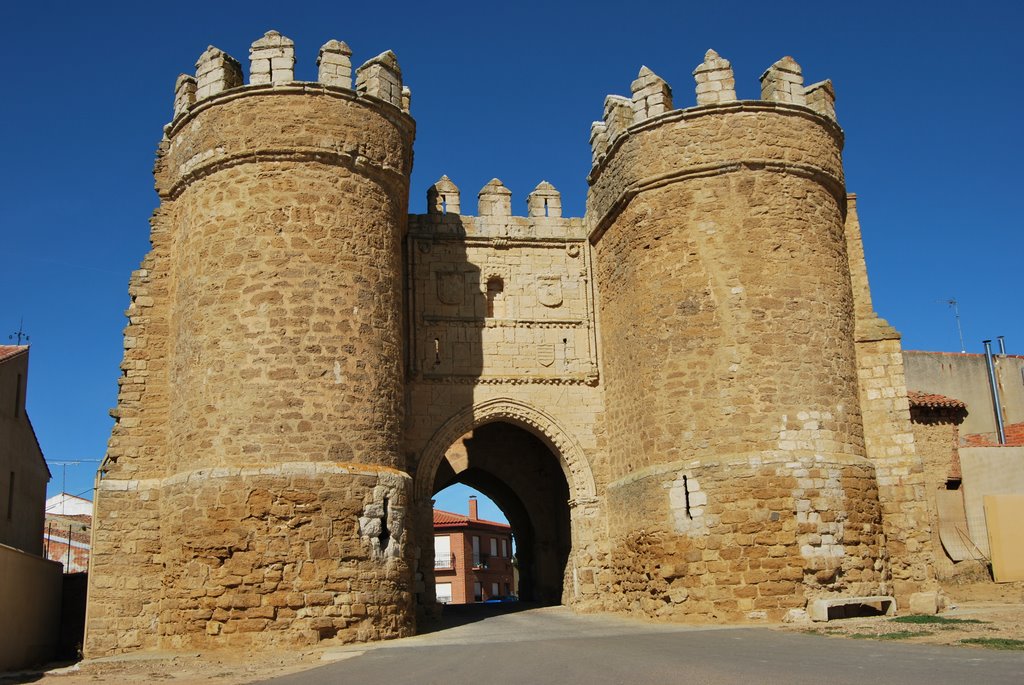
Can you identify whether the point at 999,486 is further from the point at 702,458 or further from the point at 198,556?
the point at 198,556

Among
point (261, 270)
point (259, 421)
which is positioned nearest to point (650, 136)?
point (261, 270)

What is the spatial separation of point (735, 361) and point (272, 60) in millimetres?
7329

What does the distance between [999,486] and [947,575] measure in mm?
2408

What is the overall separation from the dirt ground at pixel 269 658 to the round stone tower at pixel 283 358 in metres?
0.72

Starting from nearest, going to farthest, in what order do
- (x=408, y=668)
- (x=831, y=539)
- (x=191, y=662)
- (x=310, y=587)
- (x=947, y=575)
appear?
(x=408, y=668) → (x=191, y=662) → (x=310, y=587) → (x=831, y=539) → (x=947, y=575)

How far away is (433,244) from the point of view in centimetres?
1577

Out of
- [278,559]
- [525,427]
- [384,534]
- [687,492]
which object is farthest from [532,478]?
[278,559]

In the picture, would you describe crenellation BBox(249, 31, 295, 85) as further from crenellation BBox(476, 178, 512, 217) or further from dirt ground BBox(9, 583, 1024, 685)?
dirt ground BBox(9, 583, 1024, 685)

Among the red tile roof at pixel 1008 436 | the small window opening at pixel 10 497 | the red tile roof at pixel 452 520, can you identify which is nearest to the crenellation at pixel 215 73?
the small window opening at pixel 10 497

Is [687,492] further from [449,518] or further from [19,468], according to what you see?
[449,518]

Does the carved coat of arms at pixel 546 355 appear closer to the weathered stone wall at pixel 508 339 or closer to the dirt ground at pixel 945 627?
the weathered stone wall at pixel 508 339

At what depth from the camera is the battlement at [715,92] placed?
1380cm

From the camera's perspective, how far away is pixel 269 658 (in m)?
10.3

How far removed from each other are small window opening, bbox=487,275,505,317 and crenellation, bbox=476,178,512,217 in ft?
3.67
